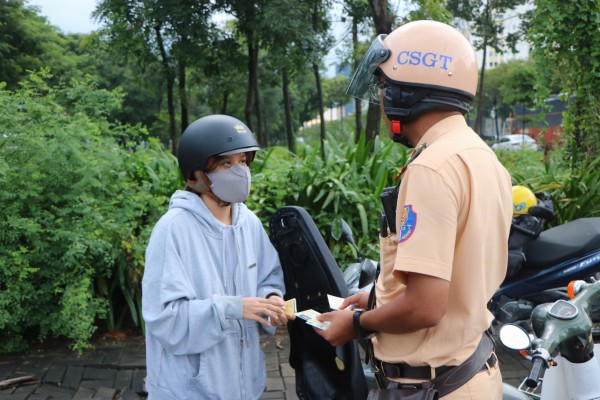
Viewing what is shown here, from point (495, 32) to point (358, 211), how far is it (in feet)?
84.8

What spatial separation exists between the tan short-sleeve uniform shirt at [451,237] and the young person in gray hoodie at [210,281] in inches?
27.8

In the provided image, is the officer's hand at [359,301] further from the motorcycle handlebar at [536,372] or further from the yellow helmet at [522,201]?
the yellow helmet at [522,201]

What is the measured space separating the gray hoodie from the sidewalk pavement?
192cm

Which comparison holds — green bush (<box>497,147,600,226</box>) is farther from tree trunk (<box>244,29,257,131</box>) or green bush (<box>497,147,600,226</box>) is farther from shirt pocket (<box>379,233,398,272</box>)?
tree trunk (<box>244,29,257,131</box>)

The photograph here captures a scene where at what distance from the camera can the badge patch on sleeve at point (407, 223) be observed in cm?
162

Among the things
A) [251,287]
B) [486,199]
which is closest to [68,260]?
[251,287]

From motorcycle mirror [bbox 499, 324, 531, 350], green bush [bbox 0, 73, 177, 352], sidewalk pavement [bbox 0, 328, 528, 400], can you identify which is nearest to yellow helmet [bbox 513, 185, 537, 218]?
sidewalk pavement [bbox 0, 328, 528, 400]

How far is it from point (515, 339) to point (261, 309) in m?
0.89

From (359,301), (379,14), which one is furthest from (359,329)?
(379,14)

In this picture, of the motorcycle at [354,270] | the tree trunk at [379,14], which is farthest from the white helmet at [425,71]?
the tree trunk at [379,14]

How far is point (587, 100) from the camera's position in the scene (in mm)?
6285

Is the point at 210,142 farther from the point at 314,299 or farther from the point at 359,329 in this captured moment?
the point at 359,329

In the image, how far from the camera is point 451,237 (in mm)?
1608

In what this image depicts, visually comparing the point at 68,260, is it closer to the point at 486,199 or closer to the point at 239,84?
the point at 486,199
